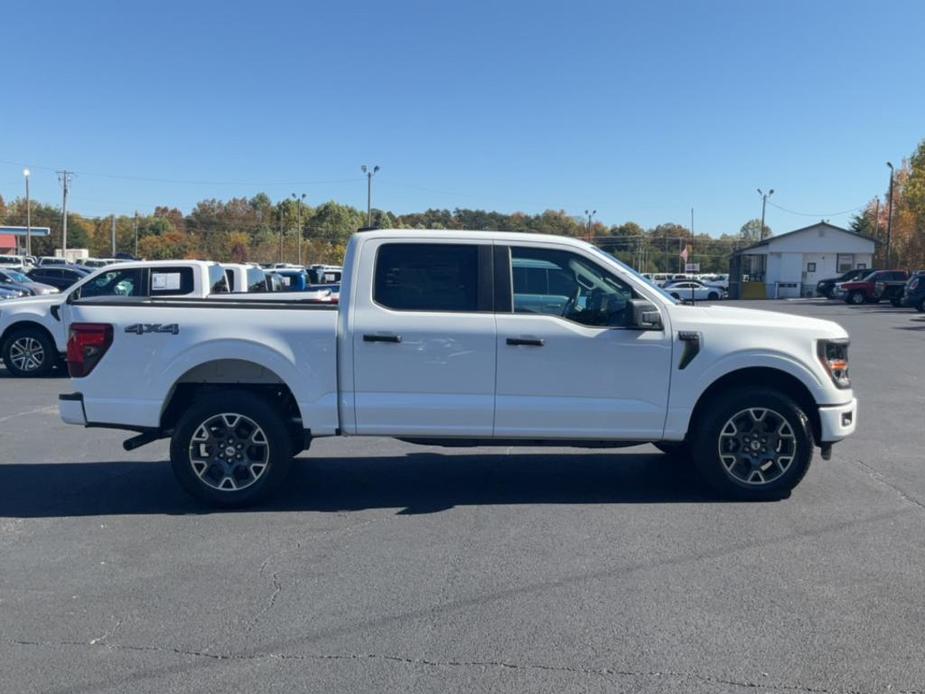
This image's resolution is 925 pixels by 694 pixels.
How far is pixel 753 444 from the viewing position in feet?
22.1

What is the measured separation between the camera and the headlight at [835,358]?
6.70 metres

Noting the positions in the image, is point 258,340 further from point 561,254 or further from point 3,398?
point 3,398

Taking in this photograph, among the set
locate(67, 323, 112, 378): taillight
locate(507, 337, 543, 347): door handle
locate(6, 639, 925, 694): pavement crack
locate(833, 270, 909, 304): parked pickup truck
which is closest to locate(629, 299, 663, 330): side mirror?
locate(507, 337, 543, 347): door handle

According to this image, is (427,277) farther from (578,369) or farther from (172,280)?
(172,280)

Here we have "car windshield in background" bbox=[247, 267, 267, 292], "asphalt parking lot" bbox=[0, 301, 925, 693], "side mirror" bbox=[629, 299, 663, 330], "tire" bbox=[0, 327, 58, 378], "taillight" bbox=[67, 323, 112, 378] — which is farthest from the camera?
"car windshield in background" bbox=[247, 267, 267, 292]

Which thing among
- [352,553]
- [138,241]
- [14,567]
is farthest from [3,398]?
[138,241]

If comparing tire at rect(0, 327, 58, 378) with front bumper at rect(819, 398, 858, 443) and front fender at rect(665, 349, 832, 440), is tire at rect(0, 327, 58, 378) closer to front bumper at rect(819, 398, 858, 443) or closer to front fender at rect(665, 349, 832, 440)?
front fender at rect(665, 349, 832, 440)

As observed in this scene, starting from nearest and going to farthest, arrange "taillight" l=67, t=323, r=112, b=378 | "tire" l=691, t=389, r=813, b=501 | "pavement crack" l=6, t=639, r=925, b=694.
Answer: "pavement crack" l=6, t=639, r=925, b=694 < "taillight" l=67, t=323, r=112, b=378 < "tire" l=691, t=389, r=813, b=501

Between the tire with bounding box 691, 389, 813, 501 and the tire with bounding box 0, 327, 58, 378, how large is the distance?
1165 cm

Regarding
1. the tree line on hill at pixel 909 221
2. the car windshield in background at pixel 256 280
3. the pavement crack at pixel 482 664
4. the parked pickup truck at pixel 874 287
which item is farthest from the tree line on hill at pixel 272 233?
the pavement crack at pixel 482 664

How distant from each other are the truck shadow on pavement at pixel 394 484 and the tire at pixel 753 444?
1.02 feet

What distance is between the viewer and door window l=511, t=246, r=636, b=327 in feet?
21.7

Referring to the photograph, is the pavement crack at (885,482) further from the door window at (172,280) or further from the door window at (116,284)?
the door window at (116,284)

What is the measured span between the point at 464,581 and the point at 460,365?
1.83m
